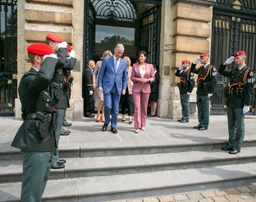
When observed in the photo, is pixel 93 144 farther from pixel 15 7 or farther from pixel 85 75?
pixel 15 7

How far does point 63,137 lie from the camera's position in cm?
462

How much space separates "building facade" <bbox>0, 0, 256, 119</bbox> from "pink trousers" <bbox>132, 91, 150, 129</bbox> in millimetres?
2134

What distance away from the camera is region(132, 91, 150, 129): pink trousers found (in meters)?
Result: 5.25

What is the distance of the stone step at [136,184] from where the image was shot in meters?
3.08

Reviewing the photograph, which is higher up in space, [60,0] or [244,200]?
[60,0]

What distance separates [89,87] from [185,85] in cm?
295

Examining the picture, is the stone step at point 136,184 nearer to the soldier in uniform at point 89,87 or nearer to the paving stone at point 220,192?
the paving stone at point 220,192

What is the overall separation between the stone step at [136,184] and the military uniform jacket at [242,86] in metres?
1.27

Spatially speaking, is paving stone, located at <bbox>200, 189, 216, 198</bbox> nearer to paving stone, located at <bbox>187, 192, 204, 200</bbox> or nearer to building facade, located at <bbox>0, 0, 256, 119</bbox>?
paving stone, located at <bbox>187, 192, 204, 200</bbox>

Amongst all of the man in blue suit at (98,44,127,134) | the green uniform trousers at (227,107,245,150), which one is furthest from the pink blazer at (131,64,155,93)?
the green uniform trousers at (227,107,245,150)

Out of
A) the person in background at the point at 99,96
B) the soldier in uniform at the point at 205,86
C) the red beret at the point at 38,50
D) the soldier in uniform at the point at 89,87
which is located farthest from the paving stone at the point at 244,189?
the soldier in uniform at the point at 89,87

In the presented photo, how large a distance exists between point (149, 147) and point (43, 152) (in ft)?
7.91

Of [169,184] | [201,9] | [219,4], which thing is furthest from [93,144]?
[219,4]

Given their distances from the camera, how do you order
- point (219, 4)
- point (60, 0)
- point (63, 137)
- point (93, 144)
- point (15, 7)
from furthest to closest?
point (219, 4) < point (15, 7) < point (60, 0) < point (63, 137) < point (93, 144)
